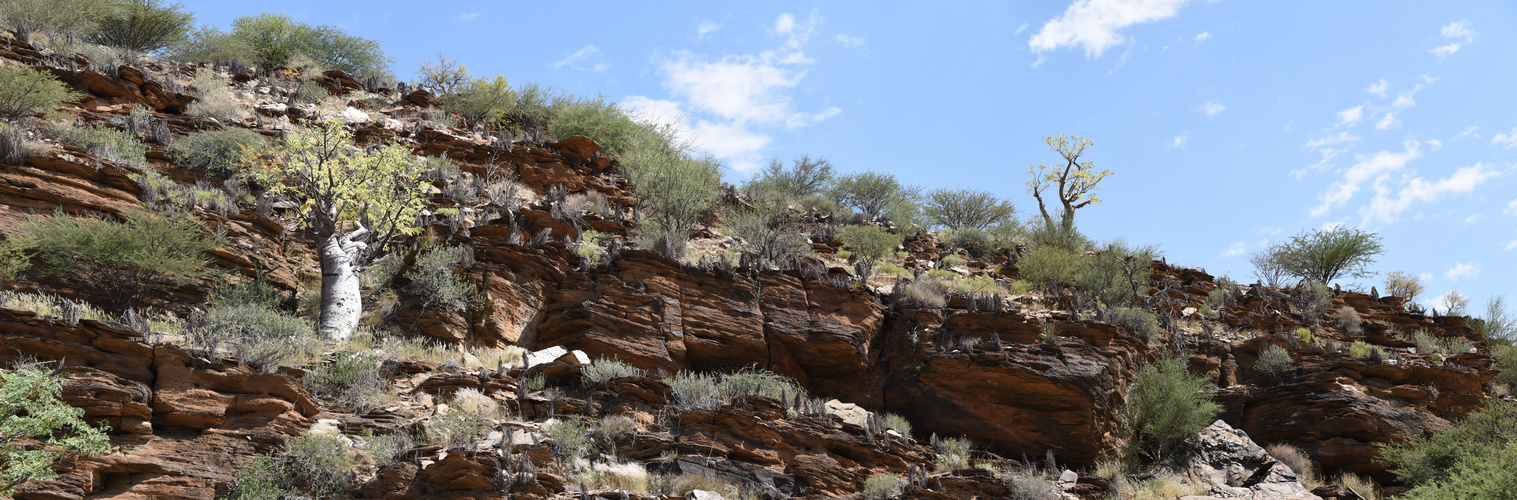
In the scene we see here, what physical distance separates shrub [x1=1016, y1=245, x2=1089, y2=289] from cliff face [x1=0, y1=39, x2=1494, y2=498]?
1437mm

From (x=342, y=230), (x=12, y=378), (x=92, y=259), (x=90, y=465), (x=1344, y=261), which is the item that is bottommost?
(x=90, y=465)

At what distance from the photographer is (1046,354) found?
16016mm

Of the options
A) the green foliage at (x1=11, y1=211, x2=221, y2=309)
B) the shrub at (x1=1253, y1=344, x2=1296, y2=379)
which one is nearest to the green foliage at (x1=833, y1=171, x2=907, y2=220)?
the shrub at (x1=1253, y1=344, x2=1296, y2=379)

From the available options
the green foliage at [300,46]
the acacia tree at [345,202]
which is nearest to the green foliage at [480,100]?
the green foliage at [300,46]

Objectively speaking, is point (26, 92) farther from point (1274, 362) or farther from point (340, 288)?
point (1274, 362)

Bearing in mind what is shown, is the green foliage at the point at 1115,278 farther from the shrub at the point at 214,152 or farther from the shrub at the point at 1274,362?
the shrub at the point at 214,152

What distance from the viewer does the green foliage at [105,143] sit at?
1557 cm

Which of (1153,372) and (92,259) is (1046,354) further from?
Answer: (92,259)

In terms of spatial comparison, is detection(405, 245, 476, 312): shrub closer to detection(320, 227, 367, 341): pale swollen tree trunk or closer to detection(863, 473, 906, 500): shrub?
detection(320, 227, 367, 341): pale swollen tree trunk

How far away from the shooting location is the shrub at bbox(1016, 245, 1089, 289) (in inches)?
868

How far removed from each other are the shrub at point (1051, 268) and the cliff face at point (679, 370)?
4.72 ft

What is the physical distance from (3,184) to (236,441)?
7.17 metres

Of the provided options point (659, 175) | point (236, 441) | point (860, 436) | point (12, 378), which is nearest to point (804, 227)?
point (659, 175)

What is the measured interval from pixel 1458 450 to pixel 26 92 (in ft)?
92.9
